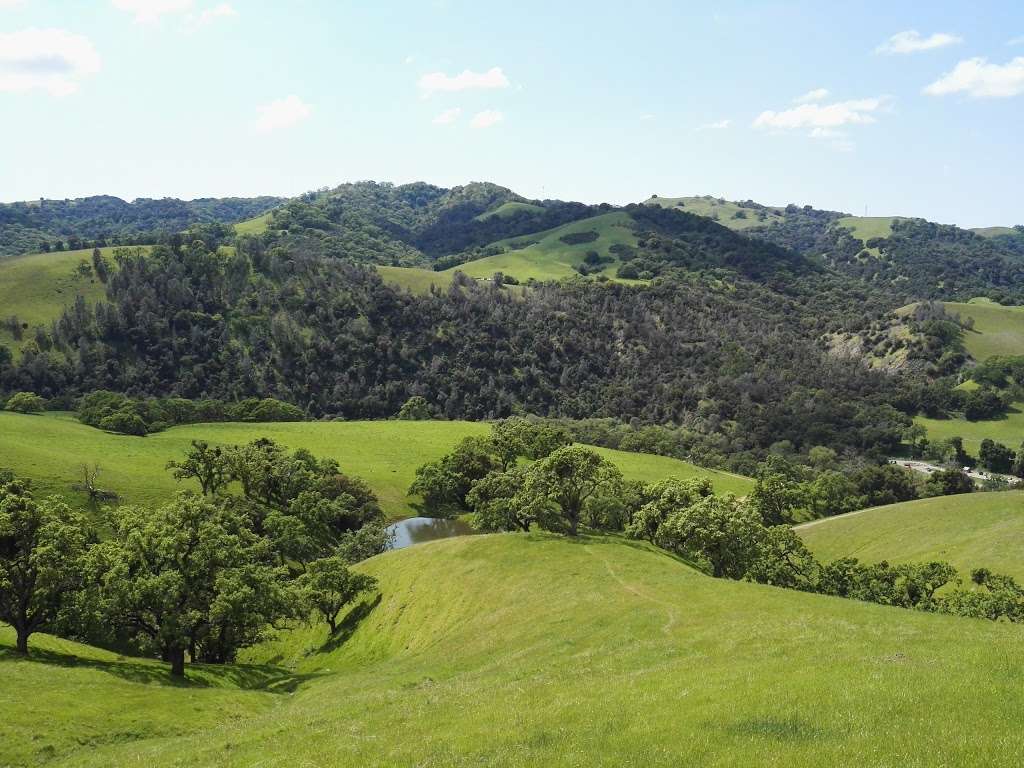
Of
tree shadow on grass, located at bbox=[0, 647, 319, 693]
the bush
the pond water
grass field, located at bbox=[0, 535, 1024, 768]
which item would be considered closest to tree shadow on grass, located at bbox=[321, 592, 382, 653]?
grass field, located at bbox=[0, 535, 1024, 768]

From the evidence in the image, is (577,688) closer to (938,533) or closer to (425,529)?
(938,533)

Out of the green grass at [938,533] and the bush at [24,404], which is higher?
the bush at [24,404]

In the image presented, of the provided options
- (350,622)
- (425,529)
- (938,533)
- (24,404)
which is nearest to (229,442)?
(425,529)

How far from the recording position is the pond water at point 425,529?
124 metres

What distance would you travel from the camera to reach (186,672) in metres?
51.1

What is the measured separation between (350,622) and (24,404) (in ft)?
488

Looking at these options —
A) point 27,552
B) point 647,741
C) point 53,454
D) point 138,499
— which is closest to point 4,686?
point 27,552

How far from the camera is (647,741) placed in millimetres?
19594

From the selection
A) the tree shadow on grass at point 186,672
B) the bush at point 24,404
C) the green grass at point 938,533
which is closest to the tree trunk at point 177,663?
the tree shadow on grass at point 186,672

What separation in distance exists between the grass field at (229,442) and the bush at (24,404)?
2738 centimetres

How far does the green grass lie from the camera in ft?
248

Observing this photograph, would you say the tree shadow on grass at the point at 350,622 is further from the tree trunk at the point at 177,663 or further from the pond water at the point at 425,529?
the pond water at the point at 425,529

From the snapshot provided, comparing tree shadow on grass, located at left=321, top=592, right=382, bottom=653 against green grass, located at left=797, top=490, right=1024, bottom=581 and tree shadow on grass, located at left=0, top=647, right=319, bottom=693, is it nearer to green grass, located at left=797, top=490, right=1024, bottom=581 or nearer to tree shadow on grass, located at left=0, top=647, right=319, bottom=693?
tree shadow on grass, located at left=0, top=647, right=319, bottom=693

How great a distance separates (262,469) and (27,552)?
2823 inches
